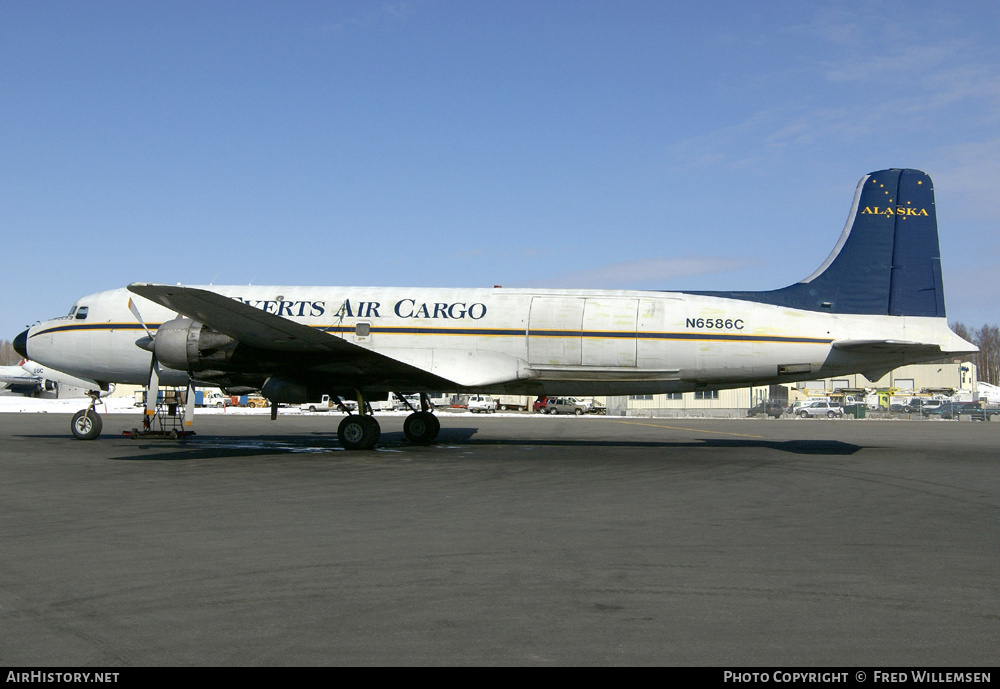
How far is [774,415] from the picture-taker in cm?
5744

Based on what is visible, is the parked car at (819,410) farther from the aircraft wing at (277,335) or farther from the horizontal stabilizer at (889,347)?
the aircraft wing at (277,335)

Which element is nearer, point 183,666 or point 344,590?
point 183,666

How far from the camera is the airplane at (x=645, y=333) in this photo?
19312mm

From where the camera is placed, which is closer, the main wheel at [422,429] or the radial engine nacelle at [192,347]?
the radial engine nacelle at [192,347]

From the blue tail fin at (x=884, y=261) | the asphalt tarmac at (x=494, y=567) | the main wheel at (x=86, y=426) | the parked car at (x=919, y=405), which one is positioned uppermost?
the blue tail fin at (x=884, y=261)

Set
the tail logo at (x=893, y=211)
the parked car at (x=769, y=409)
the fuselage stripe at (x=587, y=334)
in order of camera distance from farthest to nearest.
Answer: the parked car at (x=769, y=409) → the tail logo at (x=893, y=211) → the fuselage stripe at (x=587, y=334)

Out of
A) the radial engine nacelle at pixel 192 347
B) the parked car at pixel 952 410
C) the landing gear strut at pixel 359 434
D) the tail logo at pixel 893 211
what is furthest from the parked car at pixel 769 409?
the radial engine nacelle at pixel 192 347

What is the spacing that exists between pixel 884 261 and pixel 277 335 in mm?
15526

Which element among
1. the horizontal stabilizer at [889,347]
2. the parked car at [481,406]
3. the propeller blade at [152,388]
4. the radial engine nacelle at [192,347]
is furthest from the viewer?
the parked car at [481,406]

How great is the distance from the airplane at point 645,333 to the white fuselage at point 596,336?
3 centimetres

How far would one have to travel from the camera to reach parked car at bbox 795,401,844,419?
2281 inches
